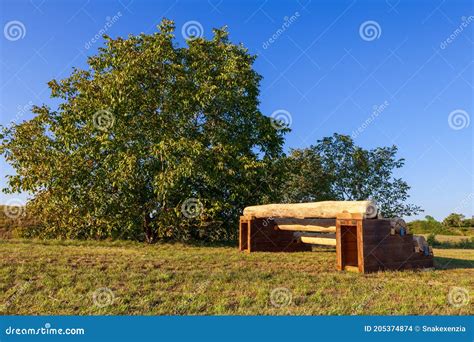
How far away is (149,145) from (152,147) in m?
1.08

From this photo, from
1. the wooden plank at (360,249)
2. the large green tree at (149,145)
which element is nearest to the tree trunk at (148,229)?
the large green tree at (149,145)

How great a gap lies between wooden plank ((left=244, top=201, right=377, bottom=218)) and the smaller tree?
106 ft

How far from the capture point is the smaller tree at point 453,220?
40969 mm

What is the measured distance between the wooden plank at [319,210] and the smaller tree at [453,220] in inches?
1272

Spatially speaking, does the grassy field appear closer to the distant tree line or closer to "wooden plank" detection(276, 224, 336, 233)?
"wooden plank" detection(276, 224, 336, 233)

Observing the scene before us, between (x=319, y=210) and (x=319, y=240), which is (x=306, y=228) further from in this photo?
(x=319, y=210)

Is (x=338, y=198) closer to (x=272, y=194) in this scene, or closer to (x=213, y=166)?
(x=272, y=194)

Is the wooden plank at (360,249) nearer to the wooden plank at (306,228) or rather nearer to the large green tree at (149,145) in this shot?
the wooden plank at (306,228)

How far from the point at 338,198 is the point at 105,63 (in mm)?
19851

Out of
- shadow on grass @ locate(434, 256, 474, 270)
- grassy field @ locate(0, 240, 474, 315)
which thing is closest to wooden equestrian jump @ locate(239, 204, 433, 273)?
grassy field @ locate(0, 240, 474, 315)

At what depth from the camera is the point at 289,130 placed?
2159 cm

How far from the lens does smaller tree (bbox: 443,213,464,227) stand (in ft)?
134

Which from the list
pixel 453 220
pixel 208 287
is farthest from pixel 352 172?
pixel 208 287

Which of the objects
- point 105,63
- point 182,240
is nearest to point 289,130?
point 182,240
